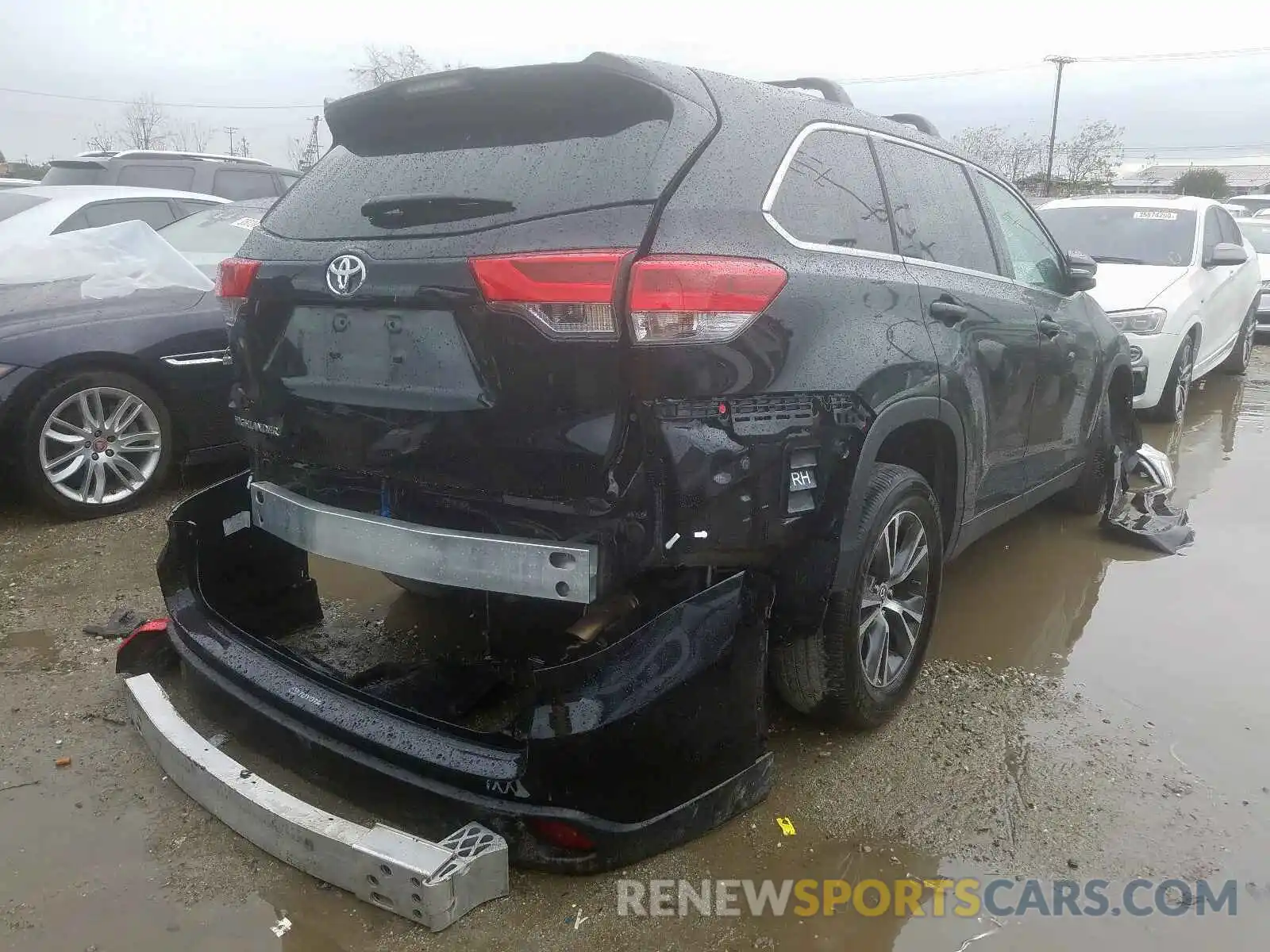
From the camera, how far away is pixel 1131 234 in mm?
7949

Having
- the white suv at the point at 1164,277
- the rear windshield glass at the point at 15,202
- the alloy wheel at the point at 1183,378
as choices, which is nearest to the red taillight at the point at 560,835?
the white suv at the point at 1164,277

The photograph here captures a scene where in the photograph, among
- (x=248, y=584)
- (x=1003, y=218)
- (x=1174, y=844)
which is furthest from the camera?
(x=1003, y=218)

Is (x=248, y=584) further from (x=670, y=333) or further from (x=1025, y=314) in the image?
(x=1025, y=314)

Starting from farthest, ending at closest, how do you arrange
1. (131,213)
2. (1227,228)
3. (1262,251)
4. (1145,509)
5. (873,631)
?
(1262,251), (1227,228), (131,213), (1145,509), (873,631)

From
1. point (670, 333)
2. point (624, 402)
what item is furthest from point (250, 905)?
point (670, 333)

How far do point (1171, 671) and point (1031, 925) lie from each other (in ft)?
5.48

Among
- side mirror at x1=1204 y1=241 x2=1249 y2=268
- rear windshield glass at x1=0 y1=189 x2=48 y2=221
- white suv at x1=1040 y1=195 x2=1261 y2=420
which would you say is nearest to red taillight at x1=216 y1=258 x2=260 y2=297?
rear windshield glass at x1=0 y1=189 x2=48 y2=221

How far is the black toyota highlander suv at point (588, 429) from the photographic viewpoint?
7.06 feet

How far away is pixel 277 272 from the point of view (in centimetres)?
260

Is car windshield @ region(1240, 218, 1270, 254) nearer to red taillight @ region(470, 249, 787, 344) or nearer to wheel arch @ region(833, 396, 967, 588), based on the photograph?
wheel arch @ region(833, 396, 967, 588)

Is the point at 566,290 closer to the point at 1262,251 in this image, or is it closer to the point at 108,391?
the point at 108,391

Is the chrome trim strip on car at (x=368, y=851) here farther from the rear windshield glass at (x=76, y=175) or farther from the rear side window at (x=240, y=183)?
the rear side window at (x=240, y=183)

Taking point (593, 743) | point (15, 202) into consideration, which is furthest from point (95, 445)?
point (593, 743)

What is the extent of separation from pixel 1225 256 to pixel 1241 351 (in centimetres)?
285
